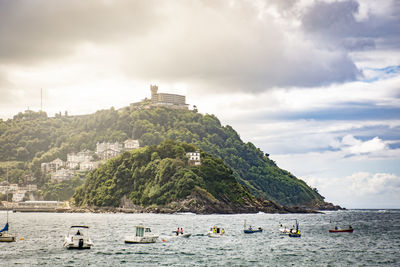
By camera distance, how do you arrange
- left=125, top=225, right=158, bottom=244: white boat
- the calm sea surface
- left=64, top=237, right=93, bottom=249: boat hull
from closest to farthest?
the calm sea surface < left=64, top=237, right=93, bottom=249: boat hull < left=125, top=225, right=158, bottom=244: white boat

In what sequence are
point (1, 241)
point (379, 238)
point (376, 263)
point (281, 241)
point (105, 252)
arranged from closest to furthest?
point (376, 263) < point (105, 252) < point (1, 241) < point (281, 241) < point (379, 238)

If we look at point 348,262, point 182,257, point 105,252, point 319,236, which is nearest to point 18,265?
point 105,252

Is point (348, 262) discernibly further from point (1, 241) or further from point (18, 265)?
point (1, 241)

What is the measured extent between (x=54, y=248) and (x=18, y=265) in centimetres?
1835

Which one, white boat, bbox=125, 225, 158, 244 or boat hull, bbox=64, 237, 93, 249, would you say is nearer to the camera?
boat hull, bbox=64, 237, 93, 249

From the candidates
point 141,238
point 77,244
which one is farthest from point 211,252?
point 77,244

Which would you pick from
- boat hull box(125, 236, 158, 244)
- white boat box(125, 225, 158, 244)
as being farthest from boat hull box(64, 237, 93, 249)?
white boat box(125, 225, 158, 244)

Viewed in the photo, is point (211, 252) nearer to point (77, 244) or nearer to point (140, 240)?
point (140, 240)

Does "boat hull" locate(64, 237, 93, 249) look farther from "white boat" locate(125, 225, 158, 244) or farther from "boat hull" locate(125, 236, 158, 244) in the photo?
"white boat" locate(125, 225, 158, 244)

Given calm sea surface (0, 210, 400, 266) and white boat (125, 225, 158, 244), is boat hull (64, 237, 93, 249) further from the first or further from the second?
white boat (125, 225, 158, 244)

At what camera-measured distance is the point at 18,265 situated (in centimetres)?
6750

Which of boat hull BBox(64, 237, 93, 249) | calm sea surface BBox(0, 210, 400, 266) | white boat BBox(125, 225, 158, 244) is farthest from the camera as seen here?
white boat BBox(125, 225, 158, 244)

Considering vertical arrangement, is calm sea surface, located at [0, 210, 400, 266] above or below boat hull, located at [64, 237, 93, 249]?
below

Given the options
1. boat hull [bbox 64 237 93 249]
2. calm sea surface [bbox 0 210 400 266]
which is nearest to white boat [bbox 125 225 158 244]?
calm sea surface [bbox 0 210 400 266]
